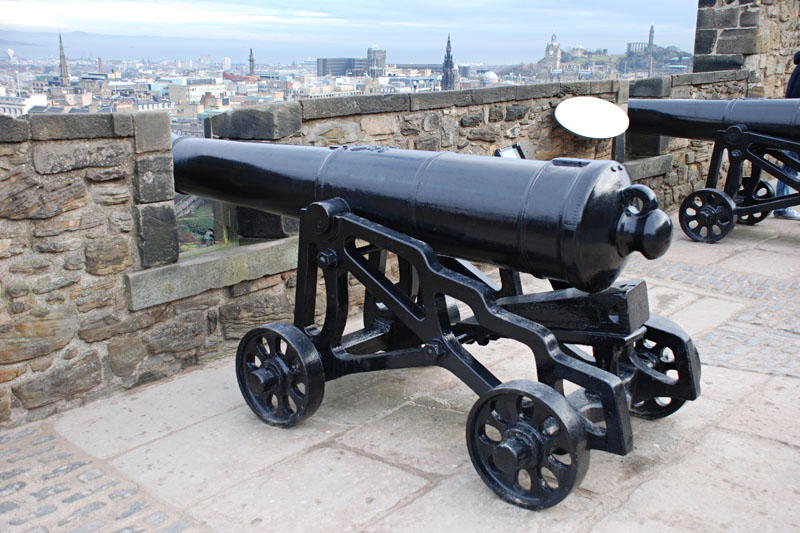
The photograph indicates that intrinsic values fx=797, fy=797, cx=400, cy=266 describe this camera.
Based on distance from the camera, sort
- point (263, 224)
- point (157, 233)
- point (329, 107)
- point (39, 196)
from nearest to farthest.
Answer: point (39, 196)
point (157, 233)
point (263, 224)
point (329, 107)

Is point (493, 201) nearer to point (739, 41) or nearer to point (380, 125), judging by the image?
point (380, 125)

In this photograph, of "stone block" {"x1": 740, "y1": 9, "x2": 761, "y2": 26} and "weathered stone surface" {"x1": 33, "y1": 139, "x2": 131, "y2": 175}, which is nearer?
"weathered stone surface" {"x1": 33, "y1": 139, "x2": 131, "y2": 175}

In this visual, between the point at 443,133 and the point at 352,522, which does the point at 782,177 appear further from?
the point at 352,522

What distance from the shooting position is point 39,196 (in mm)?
3701

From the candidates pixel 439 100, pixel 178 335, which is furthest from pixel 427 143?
pixel 178 335

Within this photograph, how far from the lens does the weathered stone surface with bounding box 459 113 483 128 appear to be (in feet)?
20.2

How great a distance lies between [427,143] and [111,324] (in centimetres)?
275

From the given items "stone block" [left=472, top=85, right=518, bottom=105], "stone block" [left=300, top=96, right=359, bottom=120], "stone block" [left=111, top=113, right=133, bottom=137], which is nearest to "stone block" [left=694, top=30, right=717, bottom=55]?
"stone block" [left=472, top=85, right=518, bottom=105]

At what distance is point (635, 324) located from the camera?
3088 millimetres

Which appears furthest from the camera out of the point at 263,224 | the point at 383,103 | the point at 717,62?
the point at 717,62

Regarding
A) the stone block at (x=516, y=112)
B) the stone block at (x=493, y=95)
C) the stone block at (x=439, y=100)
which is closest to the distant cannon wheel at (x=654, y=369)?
the stone block at (x=439, y=100)

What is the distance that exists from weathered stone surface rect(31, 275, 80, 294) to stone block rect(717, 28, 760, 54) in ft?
31.4

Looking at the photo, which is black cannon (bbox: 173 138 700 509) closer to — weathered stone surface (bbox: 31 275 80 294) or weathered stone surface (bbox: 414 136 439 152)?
weathered stone surface (bbox: 31 275 80 294)

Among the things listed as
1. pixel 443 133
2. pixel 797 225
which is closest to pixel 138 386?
pixel 443 133
